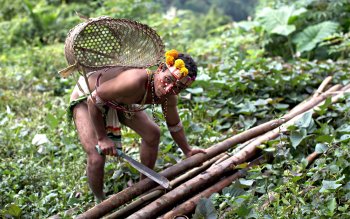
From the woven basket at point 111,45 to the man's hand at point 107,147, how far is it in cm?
46

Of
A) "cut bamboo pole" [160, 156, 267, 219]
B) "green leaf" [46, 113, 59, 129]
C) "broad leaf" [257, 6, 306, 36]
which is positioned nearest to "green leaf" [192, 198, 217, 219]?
"cut bamboo pole" [160, 156, 267, 219]

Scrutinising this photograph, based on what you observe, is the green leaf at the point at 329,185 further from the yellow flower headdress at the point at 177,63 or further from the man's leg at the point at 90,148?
the man's leg at the point at 90,148

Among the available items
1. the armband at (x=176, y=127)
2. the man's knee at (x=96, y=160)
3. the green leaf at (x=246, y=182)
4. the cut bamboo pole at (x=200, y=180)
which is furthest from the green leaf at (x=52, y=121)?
the green leaf at (x=246, y=182)

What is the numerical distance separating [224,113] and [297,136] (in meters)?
1.16

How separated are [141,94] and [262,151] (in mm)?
1122

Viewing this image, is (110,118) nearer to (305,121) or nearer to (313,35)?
(305,121)

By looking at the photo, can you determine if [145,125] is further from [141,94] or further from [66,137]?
[66,137]

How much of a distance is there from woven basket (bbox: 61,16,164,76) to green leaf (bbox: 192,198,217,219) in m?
1.00

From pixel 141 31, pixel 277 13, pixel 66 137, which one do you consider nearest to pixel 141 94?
pixel 141 31

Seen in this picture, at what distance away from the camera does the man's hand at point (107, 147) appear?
337 cm

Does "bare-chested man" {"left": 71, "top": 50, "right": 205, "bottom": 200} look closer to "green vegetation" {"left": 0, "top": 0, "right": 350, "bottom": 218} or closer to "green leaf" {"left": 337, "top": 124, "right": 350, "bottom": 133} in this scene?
"green vegetation" {"left": 0, "top": 0, "right": 350, "bottom": 218}

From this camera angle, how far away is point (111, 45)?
3.59 meters

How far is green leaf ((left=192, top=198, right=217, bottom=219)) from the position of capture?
3072 mm

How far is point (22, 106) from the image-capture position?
227 inches
